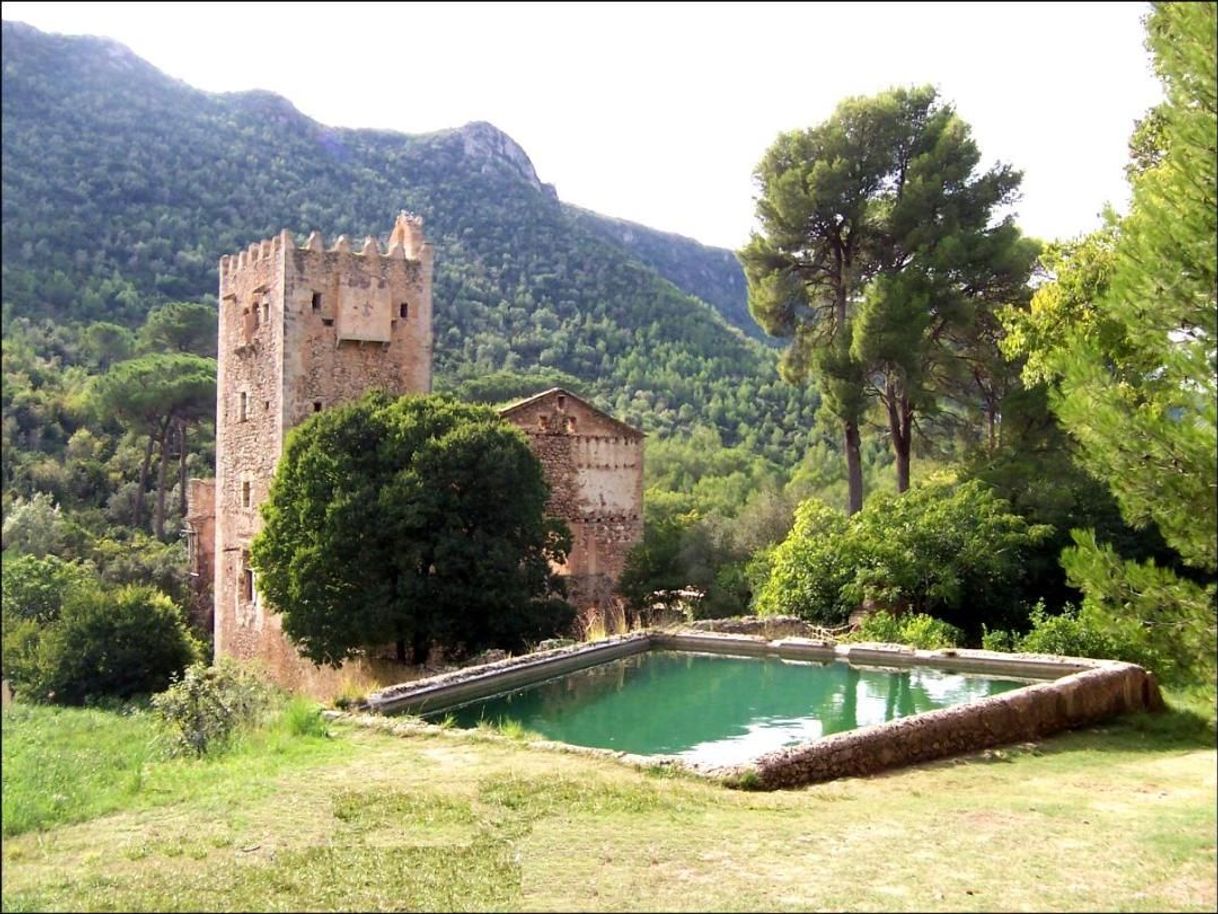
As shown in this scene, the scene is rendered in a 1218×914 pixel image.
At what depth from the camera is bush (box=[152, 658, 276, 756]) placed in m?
9.15

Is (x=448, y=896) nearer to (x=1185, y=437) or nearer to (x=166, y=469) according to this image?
(x=1185, y=437)

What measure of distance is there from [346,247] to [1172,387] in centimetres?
1726

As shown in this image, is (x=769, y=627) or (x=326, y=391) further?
(x=326, y=391)

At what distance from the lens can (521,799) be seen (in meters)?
6.59

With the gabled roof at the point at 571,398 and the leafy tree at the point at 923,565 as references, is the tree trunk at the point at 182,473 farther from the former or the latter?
the leafy tree at the point at 923,565

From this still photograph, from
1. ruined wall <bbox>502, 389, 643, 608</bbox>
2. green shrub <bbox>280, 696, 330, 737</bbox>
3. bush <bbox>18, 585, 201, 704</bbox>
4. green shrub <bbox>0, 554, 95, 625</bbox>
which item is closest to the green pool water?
green shrub <bbox>280, 696, 330, 737</bbox>

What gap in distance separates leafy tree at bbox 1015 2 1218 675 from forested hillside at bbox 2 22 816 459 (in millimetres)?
32091

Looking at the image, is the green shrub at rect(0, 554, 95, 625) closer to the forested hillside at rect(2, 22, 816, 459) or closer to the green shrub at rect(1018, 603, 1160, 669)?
the forested hillside at rect(2, 22, 816, 459)

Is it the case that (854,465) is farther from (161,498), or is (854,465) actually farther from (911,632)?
(161,498)

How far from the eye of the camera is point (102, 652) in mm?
21359

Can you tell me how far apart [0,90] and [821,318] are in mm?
19639

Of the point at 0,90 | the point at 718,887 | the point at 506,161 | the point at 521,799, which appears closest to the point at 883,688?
the point at 521,799

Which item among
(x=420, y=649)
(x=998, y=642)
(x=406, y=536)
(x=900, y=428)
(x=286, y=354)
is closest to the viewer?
(x=998, y=642)

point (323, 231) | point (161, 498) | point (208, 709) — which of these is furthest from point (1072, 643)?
point (323, 231)
